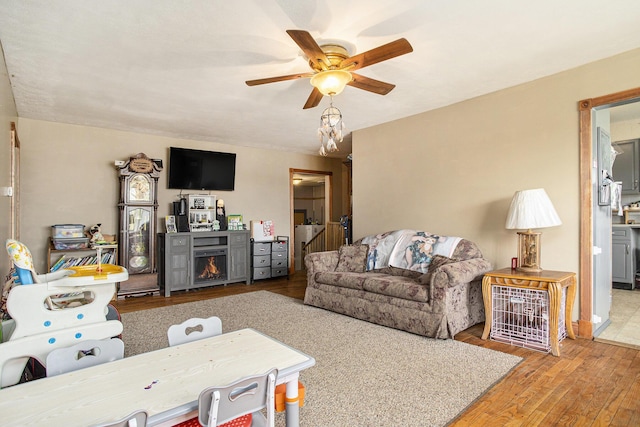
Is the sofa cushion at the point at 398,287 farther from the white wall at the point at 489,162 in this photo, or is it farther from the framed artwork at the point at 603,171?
the framed artwork at the point at 603,171

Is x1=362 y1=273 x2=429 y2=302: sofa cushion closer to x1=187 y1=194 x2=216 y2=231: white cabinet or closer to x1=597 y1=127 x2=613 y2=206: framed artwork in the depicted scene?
x1=597 y1=127 x2=613 y2=206: framed artwork

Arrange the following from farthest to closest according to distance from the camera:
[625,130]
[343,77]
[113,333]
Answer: [625,130], [343,77], [113,333]

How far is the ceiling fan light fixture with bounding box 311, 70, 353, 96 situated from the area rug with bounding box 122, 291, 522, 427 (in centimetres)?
207

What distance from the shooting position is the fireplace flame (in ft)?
18.3

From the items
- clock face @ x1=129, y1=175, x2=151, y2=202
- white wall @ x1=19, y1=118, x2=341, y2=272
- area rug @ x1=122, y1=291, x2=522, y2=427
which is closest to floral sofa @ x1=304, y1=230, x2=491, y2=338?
area rug @ x1=122, y1=291, x2=522, y2=427

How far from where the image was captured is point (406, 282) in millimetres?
3451

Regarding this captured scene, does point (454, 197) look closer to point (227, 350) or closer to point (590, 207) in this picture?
point (590, 207)

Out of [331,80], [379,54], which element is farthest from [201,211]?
[379,54]

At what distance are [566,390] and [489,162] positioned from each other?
2.31 m

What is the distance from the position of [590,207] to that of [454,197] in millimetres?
1306

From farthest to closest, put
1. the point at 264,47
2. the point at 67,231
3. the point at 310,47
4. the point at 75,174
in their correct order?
the point at 75,174
the point at 67,231
the point at 264,47
the point at 310,47

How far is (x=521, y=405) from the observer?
2.03m

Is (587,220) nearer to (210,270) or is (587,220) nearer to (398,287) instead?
(398,287)

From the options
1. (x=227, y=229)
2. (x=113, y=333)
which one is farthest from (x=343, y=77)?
(x=227, y=229)
